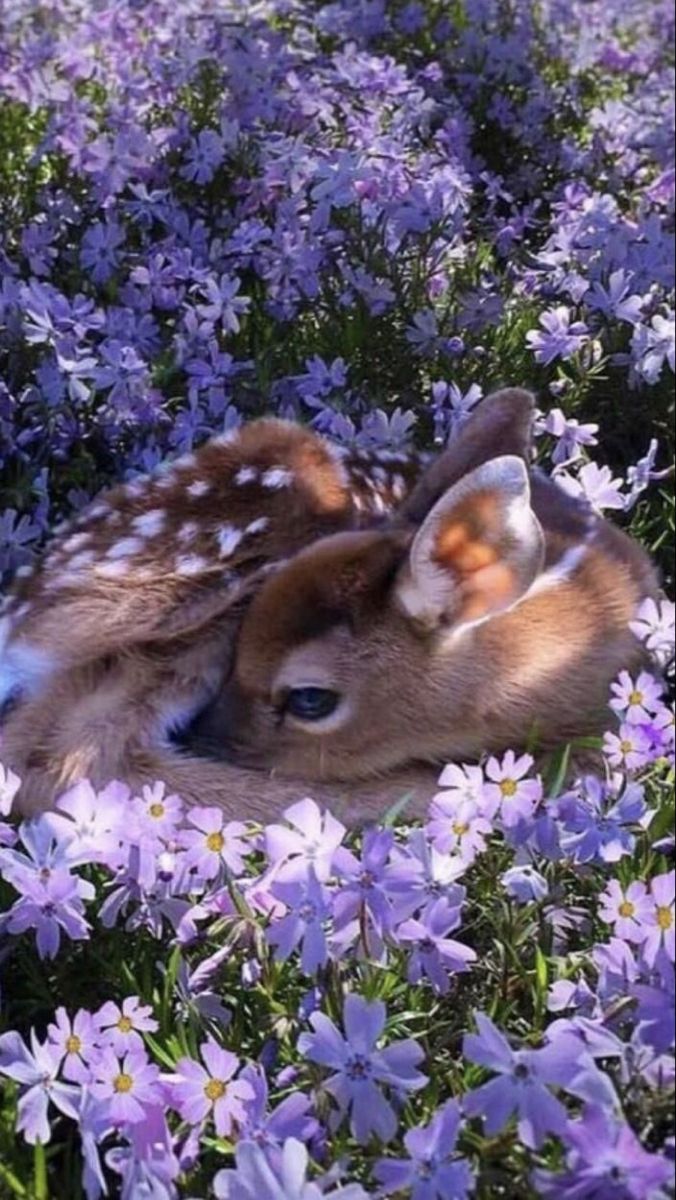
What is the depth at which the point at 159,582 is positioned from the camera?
3.47 metres

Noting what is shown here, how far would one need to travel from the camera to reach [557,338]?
3926mm

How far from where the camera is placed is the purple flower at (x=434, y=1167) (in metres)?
1.80

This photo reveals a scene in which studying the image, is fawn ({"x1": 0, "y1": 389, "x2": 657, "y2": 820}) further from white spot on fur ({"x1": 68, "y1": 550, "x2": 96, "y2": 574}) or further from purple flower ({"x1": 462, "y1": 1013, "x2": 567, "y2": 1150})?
purple flower ({"x1": 462, "y1": 1013, "x2": 567, "y2": 1150})

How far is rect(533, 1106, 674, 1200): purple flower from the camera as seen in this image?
1.66 metres

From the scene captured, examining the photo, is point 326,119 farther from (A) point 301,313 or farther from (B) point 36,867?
(B) point 36,867

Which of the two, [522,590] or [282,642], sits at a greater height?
[522,590]

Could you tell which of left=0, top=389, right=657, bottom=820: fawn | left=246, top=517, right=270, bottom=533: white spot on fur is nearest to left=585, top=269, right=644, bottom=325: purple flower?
left=0, top=389, right=657, bottom=820: fawn

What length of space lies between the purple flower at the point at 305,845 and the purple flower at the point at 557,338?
1.92m

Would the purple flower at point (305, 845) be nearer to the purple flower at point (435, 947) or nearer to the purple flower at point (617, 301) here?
the purple flower at point (435, 947)

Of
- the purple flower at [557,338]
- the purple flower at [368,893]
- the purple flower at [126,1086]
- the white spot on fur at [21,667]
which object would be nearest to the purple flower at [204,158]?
the purple flower at [557,338]

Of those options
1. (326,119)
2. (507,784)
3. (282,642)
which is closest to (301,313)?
(326,119)

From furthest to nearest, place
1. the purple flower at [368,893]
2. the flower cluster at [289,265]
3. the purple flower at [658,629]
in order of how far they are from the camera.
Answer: the flower cluster at [289,265], the purple flower at [658,629], the purple flower at [368,893]

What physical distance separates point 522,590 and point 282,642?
1.55 feet

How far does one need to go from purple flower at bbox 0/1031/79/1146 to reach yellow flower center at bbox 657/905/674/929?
0.75m
